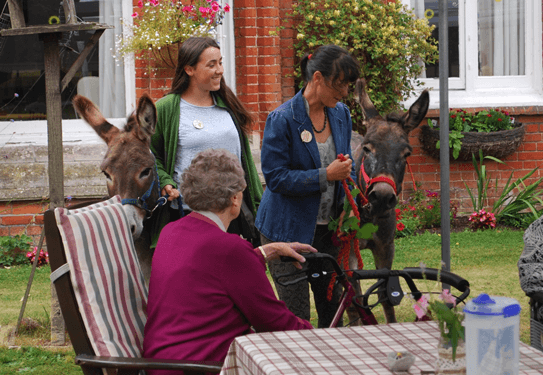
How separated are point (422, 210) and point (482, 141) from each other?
1162mm

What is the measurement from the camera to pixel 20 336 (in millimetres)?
5125

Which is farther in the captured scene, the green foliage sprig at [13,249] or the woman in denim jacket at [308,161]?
the green foliage sprig at [13,249]

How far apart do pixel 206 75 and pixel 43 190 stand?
4345 mm

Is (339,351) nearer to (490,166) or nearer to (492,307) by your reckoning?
(492,307)

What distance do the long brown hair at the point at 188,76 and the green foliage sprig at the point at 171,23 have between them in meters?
3.41

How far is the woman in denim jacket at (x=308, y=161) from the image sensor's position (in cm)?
351

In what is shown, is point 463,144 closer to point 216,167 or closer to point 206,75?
point 206,75

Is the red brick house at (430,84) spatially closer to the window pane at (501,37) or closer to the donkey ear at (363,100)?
the window pane at (501,37)

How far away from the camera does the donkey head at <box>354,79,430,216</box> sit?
4252 mm

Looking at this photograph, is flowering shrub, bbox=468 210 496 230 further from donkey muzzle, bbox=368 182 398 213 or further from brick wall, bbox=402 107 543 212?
donkey muzzle, bbox=368 182 398 213

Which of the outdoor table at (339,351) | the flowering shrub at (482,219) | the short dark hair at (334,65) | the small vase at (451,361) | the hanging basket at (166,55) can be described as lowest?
the flowering shrub at (482,219)

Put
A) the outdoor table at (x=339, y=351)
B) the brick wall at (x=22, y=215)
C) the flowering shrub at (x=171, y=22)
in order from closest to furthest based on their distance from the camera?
the outdoor table at (x=339, y=351) → the flowering shrub at (x=171, y=22) → the brick wall at (x=22, y=215)

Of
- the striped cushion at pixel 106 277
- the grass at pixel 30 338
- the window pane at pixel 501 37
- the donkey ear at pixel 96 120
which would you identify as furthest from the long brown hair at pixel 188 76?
the window pane at pixel 501 37

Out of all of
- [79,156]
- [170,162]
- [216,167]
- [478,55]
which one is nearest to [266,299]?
[216,167]
